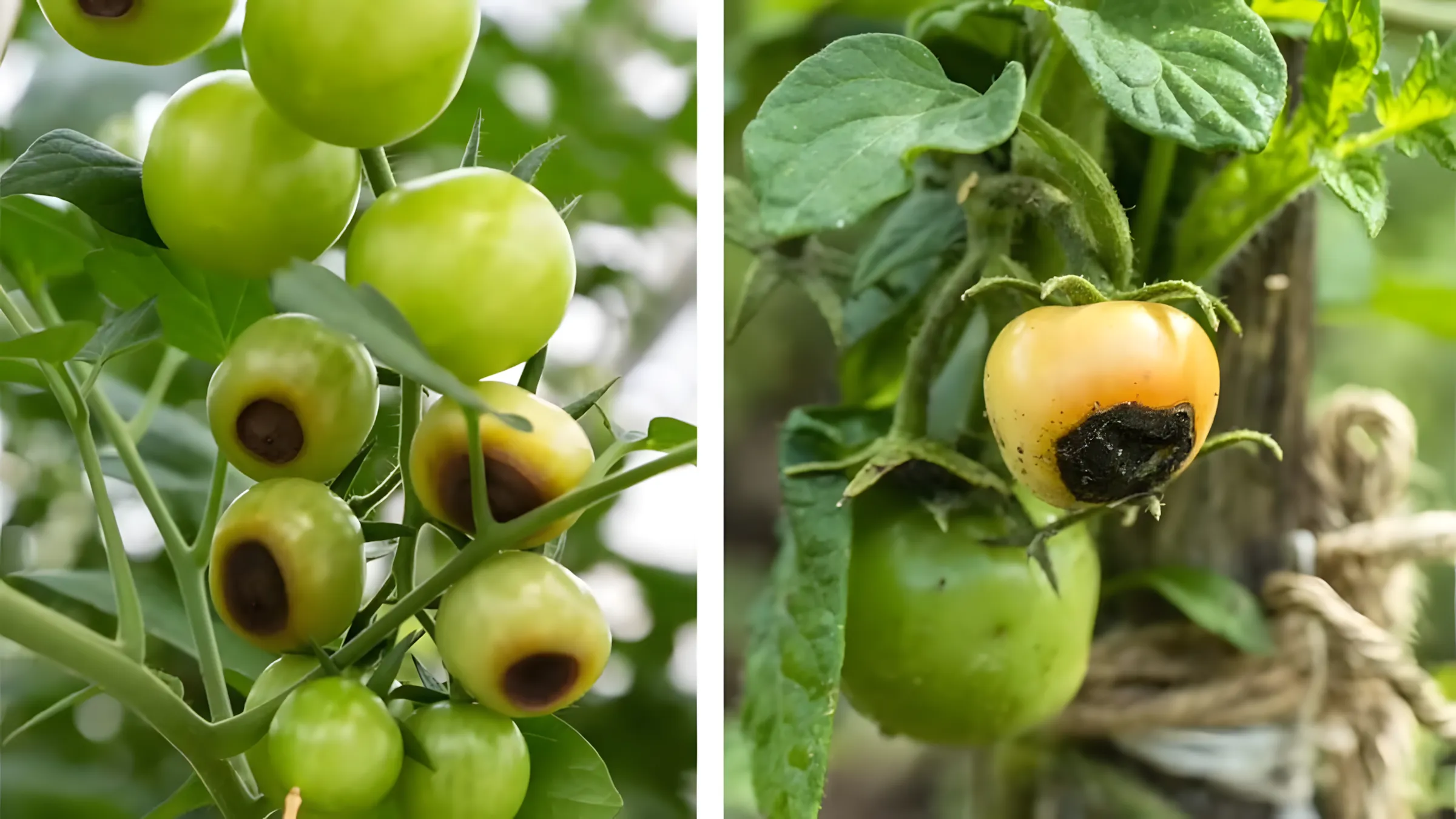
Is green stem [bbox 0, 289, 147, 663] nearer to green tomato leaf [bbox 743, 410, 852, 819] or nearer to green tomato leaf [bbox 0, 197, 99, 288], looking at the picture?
green tomato leaf [bbox 0, 197, 99, 288]

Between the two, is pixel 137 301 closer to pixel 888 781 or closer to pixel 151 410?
pixel 151 410

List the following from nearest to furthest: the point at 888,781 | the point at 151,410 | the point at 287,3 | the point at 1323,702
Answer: the point at 287,3 → the point at 151,410 → the point at 1323,702 → the point at 888,781

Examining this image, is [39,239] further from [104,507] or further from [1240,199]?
[1240,199]

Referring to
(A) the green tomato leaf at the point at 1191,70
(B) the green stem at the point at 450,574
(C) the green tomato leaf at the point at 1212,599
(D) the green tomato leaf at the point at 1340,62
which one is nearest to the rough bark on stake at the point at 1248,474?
(C) the green tomato leaf at the point at 1212,599

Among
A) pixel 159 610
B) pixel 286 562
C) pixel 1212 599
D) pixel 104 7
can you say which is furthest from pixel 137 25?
pixel 1212 599

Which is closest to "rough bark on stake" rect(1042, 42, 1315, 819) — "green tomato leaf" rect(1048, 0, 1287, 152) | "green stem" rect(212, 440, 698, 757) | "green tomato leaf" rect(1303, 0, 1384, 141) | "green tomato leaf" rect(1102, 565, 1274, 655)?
"green tomato leaf" rect(1102, 565, 1274, 655)

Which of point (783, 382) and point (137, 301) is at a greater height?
point (137, 301)

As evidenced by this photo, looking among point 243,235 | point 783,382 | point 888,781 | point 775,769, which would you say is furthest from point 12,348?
point 888,781

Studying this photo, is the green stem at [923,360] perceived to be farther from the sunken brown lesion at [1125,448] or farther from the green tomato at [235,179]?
the green tomato at [235,179]
